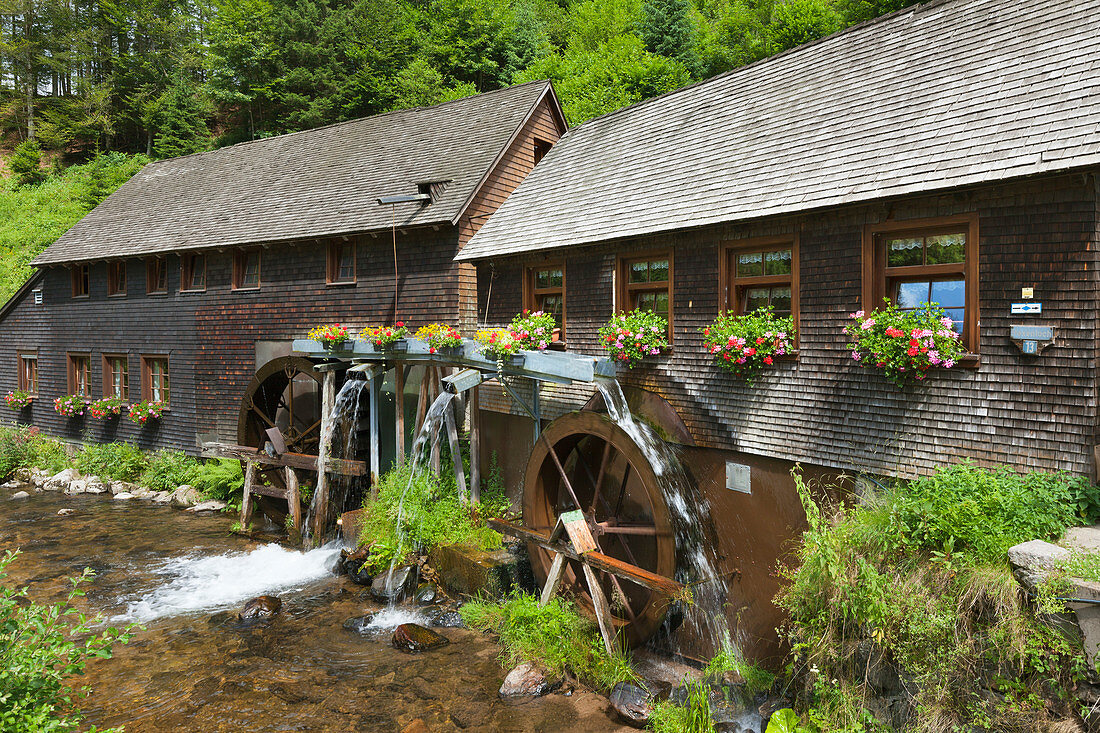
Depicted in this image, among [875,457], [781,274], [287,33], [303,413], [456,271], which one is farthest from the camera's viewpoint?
[287,33]

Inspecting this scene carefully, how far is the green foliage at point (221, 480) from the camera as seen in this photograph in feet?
48.6

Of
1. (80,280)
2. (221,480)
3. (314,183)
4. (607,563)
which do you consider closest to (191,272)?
(314,183)

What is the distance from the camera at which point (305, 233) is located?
44.7 ft

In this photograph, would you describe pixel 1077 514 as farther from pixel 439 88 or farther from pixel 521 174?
pixel 439 88

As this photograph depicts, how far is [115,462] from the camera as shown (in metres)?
16.9

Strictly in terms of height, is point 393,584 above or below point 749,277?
below

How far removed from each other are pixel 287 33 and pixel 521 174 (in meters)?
21.3

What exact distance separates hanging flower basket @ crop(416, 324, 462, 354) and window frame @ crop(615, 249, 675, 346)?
2.34 meters

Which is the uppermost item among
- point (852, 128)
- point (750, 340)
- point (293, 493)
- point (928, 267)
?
point (852, 128)

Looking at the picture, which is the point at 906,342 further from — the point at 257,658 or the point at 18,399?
the point at 18,399

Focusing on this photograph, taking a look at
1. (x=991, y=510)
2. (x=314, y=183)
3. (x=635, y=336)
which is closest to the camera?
(x=991, y=510)

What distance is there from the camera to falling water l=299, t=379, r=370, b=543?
1221 centimetres

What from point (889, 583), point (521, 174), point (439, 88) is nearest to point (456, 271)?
point (521, 174)

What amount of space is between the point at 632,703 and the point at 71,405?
17666 millimetres
